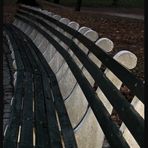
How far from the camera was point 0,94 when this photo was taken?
2.41 metres

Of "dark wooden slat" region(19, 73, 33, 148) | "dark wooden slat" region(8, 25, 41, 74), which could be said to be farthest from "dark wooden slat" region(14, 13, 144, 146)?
"dark wooden slat" region(8, 25, 41, 74)

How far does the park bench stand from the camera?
3.43 metres

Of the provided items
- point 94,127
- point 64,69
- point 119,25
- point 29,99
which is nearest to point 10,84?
point 64,69

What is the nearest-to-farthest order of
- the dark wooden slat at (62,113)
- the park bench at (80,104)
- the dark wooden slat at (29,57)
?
the park bench at (80,104)
the dark wooden slat at (62,113)
the dark wooden slat at (29,57)

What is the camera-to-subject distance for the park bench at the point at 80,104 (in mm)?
3434

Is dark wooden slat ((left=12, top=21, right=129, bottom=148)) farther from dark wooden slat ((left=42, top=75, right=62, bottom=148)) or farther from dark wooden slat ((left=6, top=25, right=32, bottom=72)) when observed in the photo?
dark wooden slat ((left=6, top=25, right=32, bottom=72))

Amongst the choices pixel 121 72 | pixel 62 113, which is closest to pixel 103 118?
pixel 121 72

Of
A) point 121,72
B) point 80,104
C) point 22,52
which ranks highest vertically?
point 121,72

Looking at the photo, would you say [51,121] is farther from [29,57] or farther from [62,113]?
[29,57]

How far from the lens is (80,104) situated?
614 centimetres

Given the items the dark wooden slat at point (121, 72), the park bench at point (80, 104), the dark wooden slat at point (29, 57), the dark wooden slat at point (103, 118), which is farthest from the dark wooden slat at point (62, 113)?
the dark wooden slat at point (121, 72)

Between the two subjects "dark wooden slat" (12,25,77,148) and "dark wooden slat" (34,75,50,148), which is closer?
"dark wooden slat" (34,75,50,148)

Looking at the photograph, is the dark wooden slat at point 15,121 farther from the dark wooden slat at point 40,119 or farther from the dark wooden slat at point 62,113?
the dark wooden slat at point 62,113

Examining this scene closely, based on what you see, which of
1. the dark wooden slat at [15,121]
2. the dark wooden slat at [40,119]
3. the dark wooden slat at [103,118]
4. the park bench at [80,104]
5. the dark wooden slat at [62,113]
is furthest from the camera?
the dark wooden slat at [62,113]
